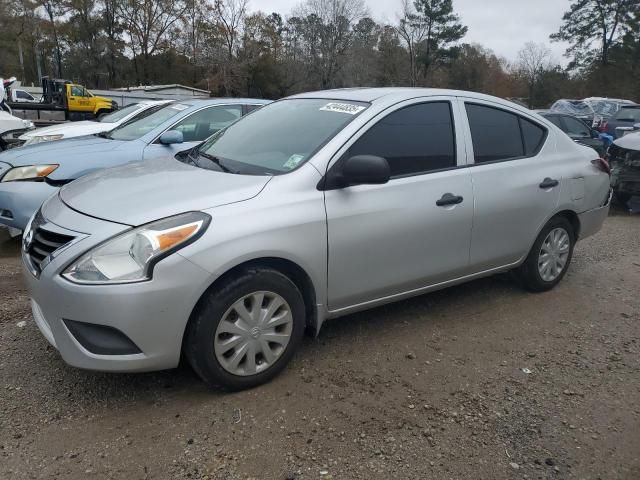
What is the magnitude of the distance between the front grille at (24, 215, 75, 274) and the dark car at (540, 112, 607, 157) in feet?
36.4

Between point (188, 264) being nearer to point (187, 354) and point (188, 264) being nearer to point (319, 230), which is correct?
point (187, 354)

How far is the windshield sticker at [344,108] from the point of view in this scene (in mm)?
3434

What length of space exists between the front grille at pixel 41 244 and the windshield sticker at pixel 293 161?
1227 millimetres

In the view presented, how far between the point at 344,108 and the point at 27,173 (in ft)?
10.8

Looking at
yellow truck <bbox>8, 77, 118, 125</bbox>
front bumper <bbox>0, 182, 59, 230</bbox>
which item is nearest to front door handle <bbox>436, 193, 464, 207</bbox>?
front bumper <bbox>0, 182, 59, 230</bbox>

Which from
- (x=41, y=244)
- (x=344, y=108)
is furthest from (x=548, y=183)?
(x=41, y=244)

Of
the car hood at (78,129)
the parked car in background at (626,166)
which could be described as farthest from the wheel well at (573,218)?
the car hood at (78,129)

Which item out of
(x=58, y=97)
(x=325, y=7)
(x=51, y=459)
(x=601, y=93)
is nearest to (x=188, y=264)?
(x=51, y=459)

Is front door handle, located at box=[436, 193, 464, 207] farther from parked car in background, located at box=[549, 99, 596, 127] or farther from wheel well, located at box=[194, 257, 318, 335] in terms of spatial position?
parked car in background, located at box=[549, 99, 596, 127]

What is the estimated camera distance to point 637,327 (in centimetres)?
400

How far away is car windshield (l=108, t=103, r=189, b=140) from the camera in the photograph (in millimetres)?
6148

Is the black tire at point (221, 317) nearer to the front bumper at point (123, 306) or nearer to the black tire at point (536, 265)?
the front bumper at point (123, 306)

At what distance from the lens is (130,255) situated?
8.37ft

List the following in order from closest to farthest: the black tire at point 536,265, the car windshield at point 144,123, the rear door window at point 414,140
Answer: the rear door window at point 414,140, the black tire at point 536,265, the car windshield at point 144,123
